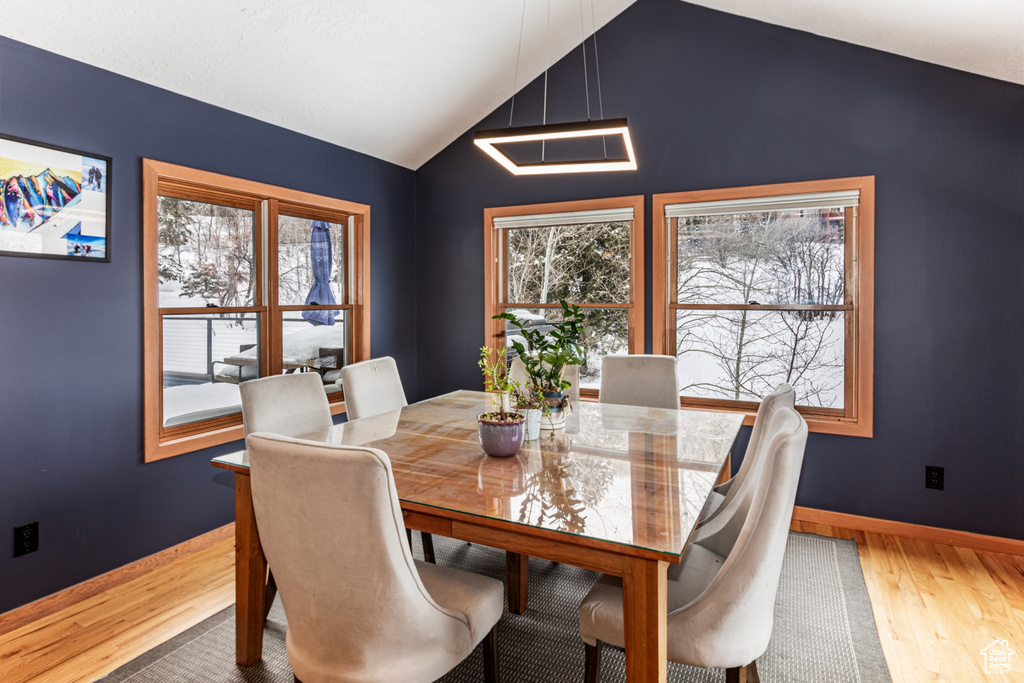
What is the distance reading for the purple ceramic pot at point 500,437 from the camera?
1.86 m

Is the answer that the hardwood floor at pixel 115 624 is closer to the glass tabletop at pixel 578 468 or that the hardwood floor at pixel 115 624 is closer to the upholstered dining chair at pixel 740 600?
Answer: the glass tabletop at pixel 578 468

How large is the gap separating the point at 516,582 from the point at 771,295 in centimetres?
235

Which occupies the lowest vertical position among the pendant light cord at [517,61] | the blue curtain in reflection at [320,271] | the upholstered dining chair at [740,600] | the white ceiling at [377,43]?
the upholstered dining chair at [740,600]

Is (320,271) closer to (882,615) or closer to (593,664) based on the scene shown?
(593,664)

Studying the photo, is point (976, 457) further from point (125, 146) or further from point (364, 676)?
point (125, 146)

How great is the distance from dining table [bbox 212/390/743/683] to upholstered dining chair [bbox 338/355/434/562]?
260 millimetres

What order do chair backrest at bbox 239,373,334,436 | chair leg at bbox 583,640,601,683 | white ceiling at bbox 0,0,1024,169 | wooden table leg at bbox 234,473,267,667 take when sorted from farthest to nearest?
1. white ceiling at bbox 0,0,1024,169
2. chair backrest at bbox 239,373,334,436
3. wooden table leg at bbox 234,473,267,667
4. chair leg at bbox 583,640,601,683

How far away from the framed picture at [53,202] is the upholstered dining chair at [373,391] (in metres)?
1.23

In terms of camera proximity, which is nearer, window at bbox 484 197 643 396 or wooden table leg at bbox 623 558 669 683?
wooden table leg at bbox 623 558 669 683

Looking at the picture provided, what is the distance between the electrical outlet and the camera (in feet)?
7.44

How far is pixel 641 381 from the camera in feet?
10.1

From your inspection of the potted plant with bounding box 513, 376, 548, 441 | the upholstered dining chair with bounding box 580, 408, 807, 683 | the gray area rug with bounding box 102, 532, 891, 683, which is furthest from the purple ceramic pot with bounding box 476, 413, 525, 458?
the gray area rug with bounding box 102, 532, 891, 683

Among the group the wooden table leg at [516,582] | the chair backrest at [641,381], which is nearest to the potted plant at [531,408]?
the wooden table leg at [516,582]

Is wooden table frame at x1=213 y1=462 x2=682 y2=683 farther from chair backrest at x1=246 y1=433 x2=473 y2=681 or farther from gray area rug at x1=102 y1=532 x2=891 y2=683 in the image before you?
gray area rug at x1=102 y1=532 x2=891 y2=683
